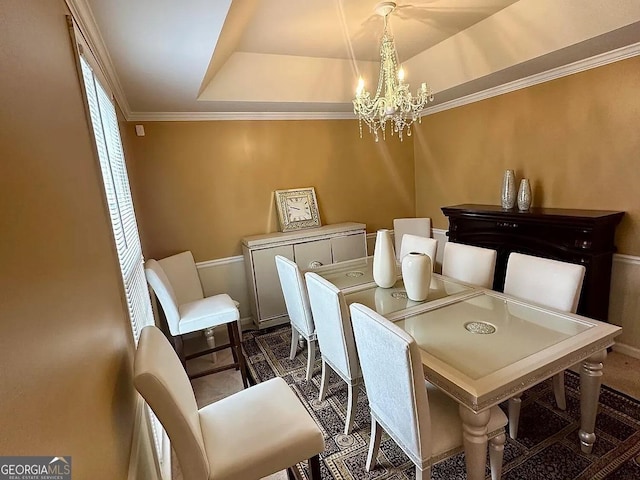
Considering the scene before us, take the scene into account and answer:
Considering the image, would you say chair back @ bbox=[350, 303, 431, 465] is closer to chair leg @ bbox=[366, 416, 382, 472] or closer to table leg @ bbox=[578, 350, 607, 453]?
chair leg @ bbox=[366, 416, 382, 472]

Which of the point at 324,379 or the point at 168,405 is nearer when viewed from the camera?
the point at 168,405

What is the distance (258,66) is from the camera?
296 cm

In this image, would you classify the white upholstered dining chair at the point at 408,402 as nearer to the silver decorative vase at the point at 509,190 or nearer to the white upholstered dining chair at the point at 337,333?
the white upholstered dining chair at the point at 337,333

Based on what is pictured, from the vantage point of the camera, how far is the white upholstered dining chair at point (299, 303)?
235 cm

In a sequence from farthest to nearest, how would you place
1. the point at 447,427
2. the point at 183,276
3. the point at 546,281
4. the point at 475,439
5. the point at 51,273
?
the point at 183,276
the point at 546,281
the point at 447,427
the point at 475,439
the point at 51,273

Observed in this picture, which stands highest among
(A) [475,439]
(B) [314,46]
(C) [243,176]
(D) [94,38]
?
(B) [314,46]

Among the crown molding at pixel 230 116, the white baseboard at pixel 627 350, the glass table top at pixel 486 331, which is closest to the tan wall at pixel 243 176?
the crown molding at pixel 230 116

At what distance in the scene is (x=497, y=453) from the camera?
147cm

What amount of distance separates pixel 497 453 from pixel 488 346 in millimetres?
489

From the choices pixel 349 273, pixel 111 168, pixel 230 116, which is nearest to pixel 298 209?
pixel 230 116

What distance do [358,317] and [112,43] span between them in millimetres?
1802

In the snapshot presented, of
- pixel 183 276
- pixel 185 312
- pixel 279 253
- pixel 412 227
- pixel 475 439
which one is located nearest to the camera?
pixel 475 439

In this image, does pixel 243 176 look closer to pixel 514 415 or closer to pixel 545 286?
pixel 545 286

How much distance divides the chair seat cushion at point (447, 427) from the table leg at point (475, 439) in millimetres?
66
